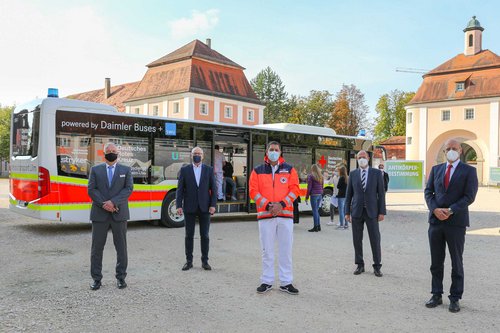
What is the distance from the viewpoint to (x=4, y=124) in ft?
228

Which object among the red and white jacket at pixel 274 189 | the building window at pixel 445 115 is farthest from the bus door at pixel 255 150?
the building window at pixel 445 115

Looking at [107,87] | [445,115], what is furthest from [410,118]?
[107,87]

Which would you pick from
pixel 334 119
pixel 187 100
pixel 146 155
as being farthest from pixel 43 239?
pixel 334 119

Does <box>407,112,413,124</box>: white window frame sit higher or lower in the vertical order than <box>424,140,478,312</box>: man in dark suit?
higher

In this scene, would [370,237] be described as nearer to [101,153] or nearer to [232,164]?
[101,153]

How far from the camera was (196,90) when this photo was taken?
51.6 m

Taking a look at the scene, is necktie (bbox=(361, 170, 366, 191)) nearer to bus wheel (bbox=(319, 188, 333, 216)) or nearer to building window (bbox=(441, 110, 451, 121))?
bus wheel (bbox=(319, 188, 333, 216))

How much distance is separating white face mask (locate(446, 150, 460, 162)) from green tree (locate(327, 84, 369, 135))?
196ft

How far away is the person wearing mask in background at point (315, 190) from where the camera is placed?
12.6m

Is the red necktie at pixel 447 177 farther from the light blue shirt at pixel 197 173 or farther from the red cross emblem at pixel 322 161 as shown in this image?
the red cross emblem at pixel 322 161

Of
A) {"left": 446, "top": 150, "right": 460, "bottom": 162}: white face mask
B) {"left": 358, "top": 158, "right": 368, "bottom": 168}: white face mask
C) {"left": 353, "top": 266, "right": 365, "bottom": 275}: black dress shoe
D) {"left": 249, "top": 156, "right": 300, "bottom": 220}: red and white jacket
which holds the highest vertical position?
{"left": 446, "top": 150, "right": 460, "bottom": 162}: white face mask

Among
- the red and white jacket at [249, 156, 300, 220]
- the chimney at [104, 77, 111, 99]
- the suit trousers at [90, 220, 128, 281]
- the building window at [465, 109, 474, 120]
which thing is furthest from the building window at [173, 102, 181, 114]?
the red and white jacket at [249, 156, 300, 220]

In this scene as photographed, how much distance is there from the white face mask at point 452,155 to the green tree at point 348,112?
196ft

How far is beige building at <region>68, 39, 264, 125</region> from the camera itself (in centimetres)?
5250
